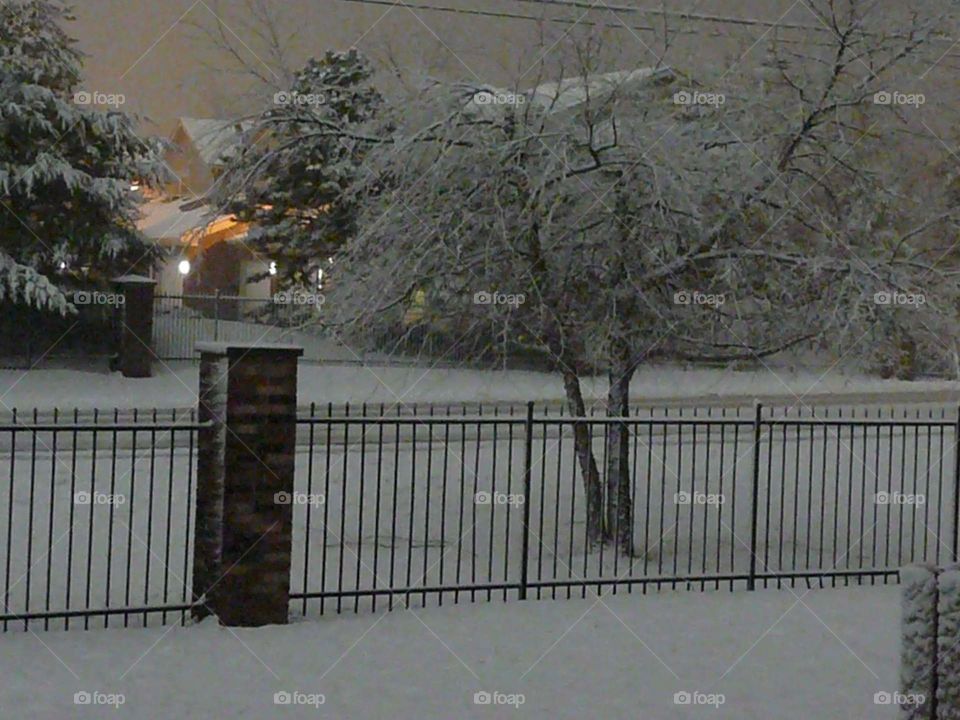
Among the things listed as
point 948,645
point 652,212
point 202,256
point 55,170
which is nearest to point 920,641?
point 948,645

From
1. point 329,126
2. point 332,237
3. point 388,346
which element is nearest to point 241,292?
point 332,237

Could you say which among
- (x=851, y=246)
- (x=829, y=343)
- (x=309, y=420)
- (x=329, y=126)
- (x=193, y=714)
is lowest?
(x=193, y=714)

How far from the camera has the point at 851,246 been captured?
11.0 meters

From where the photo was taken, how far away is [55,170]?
22797 millimetres

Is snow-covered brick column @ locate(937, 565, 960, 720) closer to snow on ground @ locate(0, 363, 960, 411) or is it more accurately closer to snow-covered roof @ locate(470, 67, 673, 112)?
snow-covered roof @ locate(470, 67, 673, 112)

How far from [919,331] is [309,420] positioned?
579cm

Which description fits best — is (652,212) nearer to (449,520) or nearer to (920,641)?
(449,520)

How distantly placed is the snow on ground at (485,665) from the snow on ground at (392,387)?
10.2 meters

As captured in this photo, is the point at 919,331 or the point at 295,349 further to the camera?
the point at 919,331

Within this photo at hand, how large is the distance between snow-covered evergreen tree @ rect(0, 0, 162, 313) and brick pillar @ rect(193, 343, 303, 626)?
1625 centimetres

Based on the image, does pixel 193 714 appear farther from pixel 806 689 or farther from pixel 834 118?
pixel 834 118

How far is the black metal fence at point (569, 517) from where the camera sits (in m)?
9.19

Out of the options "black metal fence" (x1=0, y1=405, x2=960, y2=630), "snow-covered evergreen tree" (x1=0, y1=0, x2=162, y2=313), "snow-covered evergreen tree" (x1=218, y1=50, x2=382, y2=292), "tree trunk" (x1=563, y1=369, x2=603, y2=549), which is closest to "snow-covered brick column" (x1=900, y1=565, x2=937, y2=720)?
"black metal fence" (x1=0, y1=405, x2=960, y2=630)

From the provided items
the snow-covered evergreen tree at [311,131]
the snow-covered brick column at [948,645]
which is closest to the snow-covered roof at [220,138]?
the snow-covered evergreen tree at [311,131]
